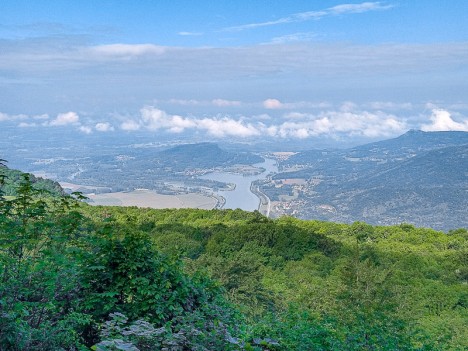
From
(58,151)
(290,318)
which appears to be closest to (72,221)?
(290,318)

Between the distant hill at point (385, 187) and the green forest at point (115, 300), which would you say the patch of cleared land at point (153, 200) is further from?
the green forest at point (115, 300)

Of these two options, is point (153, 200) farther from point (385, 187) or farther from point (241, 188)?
point (385, 187)

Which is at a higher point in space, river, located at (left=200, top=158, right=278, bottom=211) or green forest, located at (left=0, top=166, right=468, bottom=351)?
green forest, located at (left=0, top=166, right=468, bottom=351)

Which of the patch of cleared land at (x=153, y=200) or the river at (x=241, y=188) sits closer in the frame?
the patch of cleared land at (x=153, y=200)

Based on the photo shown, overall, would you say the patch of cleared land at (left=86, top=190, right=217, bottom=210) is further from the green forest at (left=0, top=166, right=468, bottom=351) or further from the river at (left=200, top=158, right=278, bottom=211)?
the green forest at (left=0, top=166, right=468, bottom=351)

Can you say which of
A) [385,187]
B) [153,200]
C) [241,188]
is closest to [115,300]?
[153,200]

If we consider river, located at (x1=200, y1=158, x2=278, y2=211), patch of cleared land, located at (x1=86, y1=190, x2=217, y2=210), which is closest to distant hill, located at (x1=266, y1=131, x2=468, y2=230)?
river, located at (x1=200, y1=158, x2=278, y2=211)

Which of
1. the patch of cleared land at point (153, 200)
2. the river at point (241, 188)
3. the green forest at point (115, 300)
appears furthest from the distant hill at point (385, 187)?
the green forest at point (115, 300)
